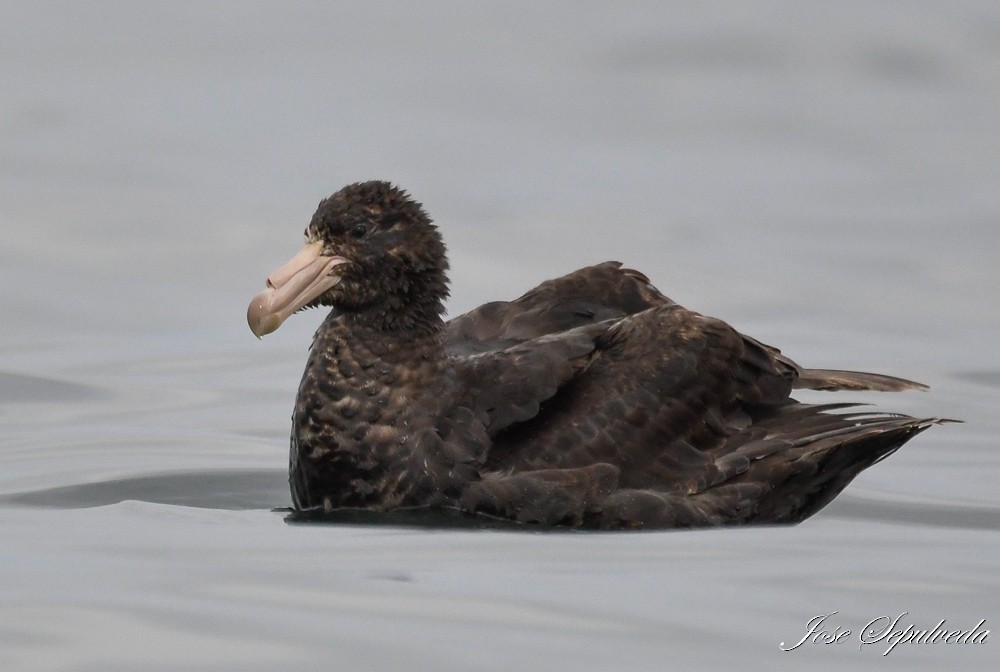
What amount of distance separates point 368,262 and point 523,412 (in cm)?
97

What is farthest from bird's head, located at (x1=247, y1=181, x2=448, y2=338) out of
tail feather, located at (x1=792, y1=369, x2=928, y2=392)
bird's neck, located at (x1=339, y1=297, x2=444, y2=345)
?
tail feather, located at (x1=792, y1=369, x2=928, y2=392)

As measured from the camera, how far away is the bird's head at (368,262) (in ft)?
37.7

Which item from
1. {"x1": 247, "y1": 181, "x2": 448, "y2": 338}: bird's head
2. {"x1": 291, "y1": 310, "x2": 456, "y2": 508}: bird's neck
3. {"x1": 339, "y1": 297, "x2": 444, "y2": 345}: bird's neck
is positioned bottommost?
{"x1": 291, "y1": 310, "x2": 456, "y2": 508}: bird's neck

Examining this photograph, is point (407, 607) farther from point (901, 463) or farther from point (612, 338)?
point (901, 463)

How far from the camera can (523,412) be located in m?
11.3

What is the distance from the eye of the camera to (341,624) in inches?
361

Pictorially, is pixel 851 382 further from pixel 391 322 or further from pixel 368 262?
pixel 368 262

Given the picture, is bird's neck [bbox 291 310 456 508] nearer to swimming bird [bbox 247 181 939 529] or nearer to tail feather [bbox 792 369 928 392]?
swimming bird [bbox 247 181 939 529]

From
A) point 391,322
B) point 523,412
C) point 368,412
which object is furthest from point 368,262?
point 523,412

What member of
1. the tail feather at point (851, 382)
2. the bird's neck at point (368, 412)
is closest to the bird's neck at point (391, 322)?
the bird's neck at point (368, 412)

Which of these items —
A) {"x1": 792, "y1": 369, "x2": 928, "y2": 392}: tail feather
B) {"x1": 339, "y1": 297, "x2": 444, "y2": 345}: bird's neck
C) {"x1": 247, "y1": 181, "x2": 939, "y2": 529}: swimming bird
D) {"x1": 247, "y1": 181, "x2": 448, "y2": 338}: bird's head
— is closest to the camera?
{"x1": 247, "y1": 181, "x2": 939, "y2": 529}: swimming bird

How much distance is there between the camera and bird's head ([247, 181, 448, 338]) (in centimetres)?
1148

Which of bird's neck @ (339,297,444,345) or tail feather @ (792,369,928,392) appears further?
tail feather @ (792,369,928,392)

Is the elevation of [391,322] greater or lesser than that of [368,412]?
greater
